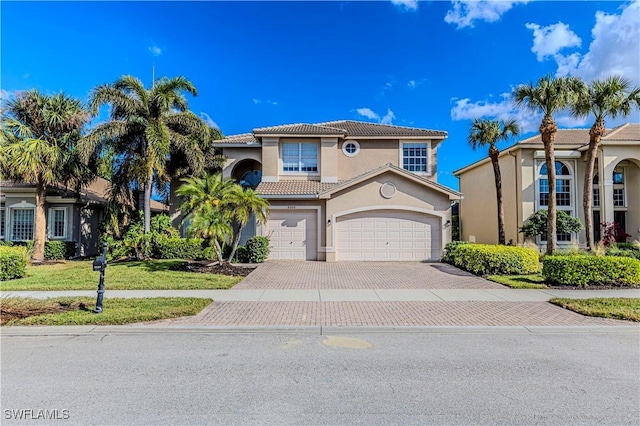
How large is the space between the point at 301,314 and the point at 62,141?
18.3 m

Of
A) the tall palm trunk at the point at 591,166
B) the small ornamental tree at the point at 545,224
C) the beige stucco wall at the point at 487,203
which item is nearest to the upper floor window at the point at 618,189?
the small ornamental tree at the point at 545,224

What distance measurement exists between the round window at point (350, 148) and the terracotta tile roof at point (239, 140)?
5309mm

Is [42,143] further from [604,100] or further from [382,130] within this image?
[604,100]

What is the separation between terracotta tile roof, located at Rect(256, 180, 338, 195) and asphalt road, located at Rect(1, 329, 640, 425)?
1239 cm

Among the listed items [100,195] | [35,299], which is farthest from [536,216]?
[100,195]

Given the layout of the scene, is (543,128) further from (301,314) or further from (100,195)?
(100,195)

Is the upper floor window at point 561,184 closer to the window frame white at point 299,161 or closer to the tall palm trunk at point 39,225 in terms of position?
the window frame white at point 299,161

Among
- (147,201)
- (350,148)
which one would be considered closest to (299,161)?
(350,148)

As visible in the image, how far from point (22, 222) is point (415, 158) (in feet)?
78.3

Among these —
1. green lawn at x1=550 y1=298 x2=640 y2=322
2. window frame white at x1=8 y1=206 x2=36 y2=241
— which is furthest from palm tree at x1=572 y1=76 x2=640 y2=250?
window frame white at x1=8 y1=206 x2=36 y2=241

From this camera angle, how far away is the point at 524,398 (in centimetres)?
407

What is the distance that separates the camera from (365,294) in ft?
32.8

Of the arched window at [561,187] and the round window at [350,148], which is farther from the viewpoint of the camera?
the arched window at [561,187]

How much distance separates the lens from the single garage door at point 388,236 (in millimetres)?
18375
